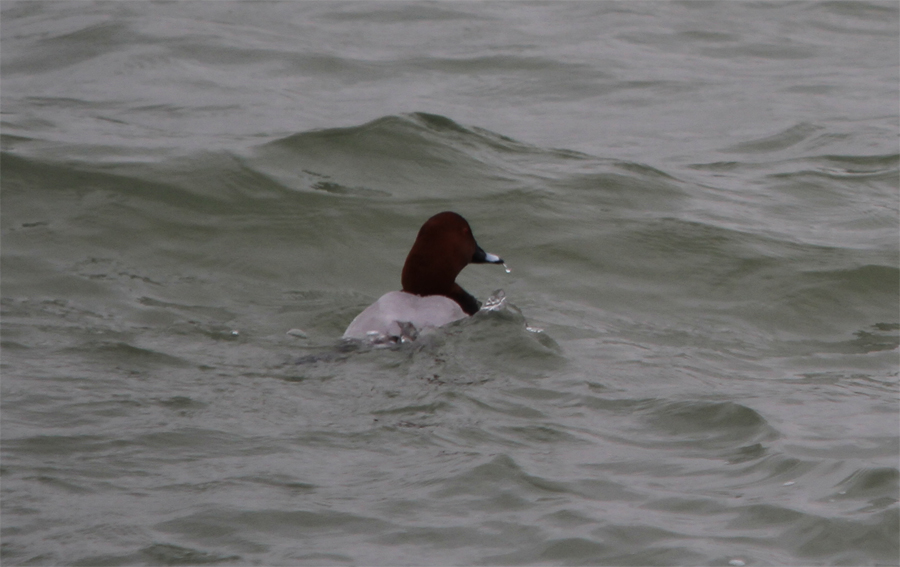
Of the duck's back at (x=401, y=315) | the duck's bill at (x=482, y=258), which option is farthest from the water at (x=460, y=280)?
the duck's bill at (x=482, y=258)

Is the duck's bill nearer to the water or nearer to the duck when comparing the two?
the duck

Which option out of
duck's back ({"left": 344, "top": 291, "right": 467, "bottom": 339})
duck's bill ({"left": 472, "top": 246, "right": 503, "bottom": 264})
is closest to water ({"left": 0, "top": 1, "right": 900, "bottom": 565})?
duck's back ({"left": 344, "top": 291, "right": 467, "bottom": 339})

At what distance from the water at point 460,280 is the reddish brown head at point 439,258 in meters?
0.35

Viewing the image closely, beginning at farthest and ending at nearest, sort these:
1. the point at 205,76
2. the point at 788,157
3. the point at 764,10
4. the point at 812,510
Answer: the point at 764,10 → the point at 205,76 → the point at 788,157 → the point at 812,510

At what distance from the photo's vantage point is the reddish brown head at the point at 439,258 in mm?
6598

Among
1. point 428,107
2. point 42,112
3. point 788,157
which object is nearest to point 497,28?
point 428,107

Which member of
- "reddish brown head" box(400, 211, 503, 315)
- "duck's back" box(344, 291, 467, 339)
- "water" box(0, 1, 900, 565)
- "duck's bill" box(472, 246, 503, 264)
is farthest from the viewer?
"duck's bill" box(472, 246, 503, 264)

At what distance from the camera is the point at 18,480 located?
4.47 meters

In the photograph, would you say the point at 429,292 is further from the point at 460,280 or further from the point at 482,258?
the point at 460,280

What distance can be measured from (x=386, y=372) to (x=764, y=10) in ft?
35.9

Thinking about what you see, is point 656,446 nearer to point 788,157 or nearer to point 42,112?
point 788,157

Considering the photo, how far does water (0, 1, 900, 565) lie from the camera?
4352 mm

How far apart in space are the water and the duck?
0.52 feet

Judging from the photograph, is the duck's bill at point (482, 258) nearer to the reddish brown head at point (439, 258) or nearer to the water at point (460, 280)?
the reddish brown head at point (439, 258)
